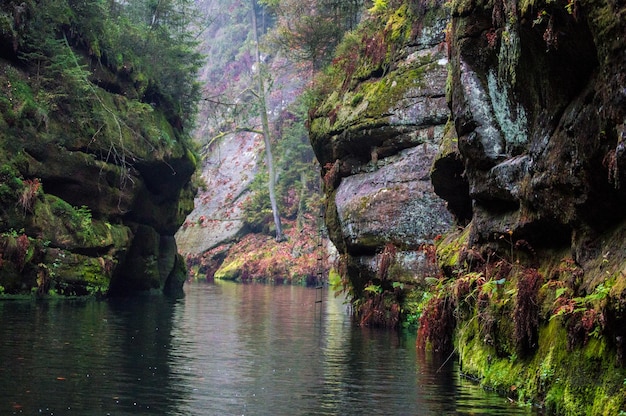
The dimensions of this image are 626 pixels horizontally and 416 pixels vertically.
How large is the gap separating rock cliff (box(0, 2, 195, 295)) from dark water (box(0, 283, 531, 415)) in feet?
11.0

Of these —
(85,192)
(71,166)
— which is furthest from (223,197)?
(71,166)

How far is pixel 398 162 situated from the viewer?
68.4 feet

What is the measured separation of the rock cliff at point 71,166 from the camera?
901 inches

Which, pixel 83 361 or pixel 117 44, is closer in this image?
pixel 83 361

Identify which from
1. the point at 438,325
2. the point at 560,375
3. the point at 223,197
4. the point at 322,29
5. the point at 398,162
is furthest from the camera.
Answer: the point at 223,197

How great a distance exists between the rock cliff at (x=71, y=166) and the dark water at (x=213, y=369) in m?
3.34

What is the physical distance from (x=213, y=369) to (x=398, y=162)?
1081 cm

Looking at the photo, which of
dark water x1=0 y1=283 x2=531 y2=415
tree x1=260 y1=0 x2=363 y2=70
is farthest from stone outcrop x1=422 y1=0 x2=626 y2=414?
tree x1=260 y1=0 x2=363 y2=70

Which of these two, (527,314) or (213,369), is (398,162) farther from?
(527,314)

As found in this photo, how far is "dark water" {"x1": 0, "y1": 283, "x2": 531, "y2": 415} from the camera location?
29.1ft

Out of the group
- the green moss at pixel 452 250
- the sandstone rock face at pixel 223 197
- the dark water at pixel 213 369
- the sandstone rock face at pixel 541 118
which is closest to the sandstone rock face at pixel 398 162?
the green moss at pixel 452 250

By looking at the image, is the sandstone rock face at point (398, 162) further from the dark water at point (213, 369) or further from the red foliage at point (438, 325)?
the red foliage at point (438, 325)

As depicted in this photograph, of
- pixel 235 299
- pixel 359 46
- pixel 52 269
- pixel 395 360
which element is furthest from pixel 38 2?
pixel 395 360

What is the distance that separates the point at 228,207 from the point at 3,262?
35.9 m
